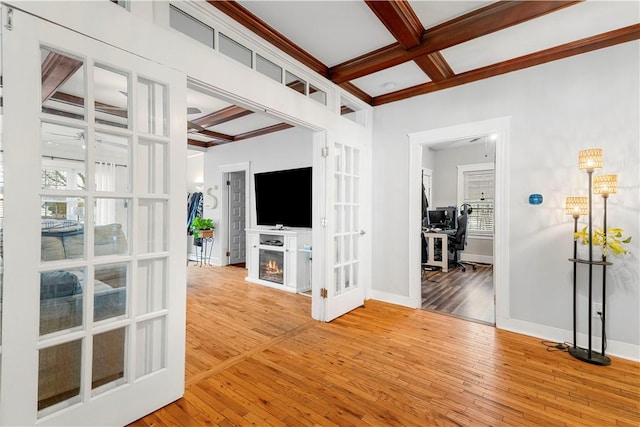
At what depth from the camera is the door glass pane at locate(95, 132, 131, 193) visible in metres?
1.56

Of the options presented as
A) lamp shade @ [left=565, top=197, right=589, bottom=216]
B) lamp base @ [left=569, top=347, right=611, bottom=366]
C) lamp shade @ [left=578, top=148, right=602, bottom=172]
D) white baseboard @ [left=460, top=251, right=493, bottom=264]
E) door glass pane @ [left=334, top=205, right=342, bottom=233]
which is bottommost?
lamp base @ [left=569, top=347, right=611, bottom=366]

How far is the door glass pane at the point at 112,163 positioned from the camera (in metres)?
1.56

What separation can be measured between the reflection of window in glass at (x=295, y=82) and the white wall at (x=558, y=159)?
1583mm

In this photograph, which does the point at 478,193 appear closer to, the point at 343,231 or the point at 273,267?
the point at 343,231

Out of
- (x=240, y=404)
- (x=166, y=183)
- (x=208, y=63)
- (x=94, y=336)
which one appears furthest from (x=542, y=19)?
(x=94, y=336)

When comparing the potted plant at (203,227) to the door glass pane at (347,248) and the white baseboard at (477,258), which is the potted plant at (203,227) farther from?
the white baseboard at (477,258)

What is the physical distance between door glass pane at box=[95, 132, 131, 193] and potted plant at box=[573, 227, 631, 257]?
3397 mm

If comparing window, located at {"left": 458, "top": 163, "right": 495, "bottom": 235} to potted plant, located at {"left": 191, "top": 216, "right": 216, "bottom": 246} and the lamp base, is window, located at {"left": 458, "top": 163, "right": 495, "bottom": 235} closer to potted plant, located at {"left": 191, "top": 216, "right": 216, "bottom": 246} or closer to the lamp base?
the lamp base

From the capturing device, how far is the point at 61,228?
1.44 metres

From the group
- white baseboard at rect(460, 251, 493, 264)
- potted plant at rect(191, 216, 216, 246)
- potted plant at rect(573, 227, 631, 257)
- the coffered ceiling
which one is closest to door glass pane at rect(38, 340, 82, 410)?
the coffered ceiling

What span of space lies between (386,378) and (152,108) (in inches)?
94.2

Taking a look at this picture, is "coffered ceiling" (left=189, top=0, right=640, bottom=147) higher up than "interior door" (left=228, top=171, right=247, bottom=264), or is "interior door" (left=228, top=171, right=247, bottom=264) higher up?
"coffered ceiling" (left=189, top=0, right=640, bottom=147)

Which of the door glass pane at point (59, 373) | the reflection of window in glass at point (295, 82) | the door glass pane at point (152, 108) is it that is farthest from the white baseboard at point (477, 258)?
the door glass pane at point (59, 373)

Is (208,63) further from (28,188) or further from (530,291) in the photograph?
(530,291)
